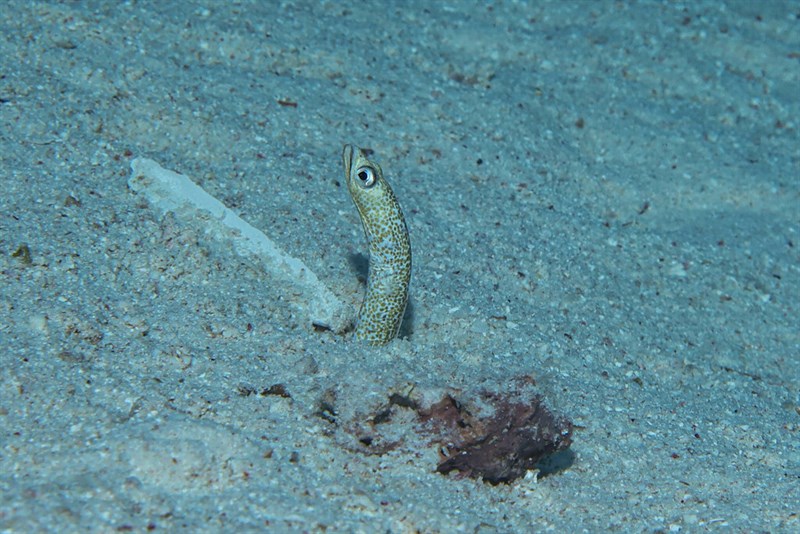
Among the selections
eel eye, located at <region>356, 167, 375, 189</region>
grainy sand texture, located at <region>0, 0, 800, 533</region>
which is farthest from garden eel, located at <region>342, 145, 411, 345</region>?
grainy sand texture, located at <region>0, 0, 800, 533</region>

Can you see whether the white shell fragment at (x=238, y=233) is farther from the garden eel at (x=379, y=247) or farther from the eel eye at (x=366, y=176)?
the eel eye at (x=366, y=176)

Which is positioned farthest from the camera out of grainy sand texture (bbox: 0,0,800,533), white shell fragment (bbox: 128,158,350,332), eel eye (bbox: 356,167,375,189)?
A: white shell fragment (bbox: 128,158,350,332)

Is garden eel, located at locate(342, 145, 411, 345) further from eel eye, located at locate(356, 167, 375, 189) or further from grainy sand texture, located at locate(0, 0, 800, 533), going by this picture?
grainy sand texture, located at locate(0, 0, 800, 533)

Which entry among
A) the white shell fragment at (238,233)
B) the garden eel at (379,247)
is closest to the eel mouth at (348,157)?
the garden eel at (379,247)

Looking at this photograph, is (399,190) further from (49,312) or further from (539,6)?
(539,6)

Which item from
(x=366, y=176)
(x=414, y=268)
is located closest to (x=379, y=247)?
(x=366, y=176)

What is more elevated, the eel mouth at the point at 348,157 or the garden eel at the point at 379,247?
the eel mouth at the point at 348,157
